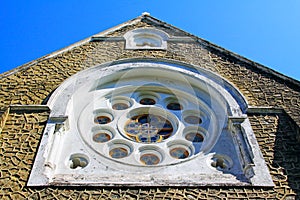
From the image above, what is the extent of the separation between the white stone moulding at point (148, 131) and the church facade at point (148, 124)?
0.02m

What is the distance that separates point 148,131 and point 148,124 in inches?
10.7

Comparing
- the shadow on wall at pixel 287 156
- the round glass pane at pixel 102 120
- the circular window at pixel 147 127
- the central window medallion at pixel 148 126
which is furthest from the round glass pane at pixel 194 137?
the round glass pane at pixel 102 120

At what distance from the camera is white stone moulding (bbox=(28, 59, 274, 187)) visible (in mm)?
6855

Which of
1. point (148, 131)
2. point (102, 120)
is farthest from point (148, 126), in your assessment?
point (102, 120)

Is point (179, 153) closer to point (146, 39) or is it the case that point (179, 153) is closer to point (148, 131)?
point (148, 131)

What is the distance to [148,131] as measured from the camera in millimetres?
8469

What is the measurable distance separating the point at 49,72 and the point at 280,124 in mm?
4395

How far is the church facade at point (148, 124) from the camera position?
21.5ft

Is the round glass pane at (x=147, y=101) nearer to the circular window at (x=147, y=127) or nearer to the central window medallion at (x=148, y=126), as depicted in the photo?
the circular window at (x=147, y=127)

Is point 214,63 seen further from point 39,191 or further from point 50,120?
point 39,191

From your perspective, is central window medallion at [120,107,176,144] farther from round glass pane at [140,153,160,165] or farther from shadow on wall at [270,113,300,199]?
shadow on wall at [270,113,300,199]

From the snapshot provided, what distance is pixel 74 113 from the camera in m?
8.60

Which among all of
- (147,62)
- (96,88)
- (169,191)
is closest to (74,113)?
(96,88)

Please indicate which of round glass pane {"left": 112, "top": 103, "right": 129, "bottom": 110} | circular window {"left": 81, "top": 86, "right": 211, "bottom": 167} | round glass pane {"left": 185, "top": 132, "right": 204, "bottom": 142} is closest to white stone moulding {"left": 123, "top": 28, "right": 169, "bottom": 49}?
circular window {"left": 81, "top": 86, "right": 211, "bottom": 167}
